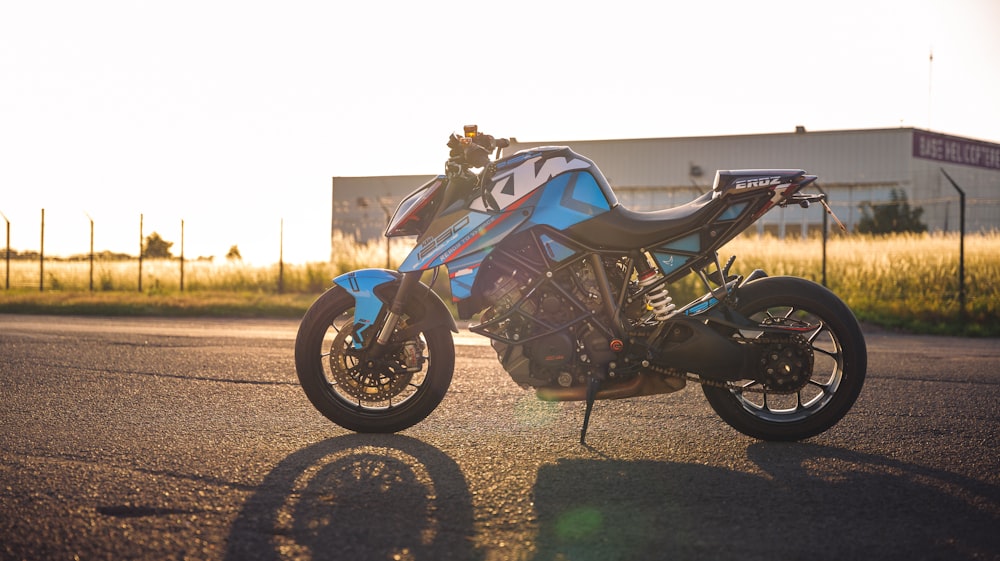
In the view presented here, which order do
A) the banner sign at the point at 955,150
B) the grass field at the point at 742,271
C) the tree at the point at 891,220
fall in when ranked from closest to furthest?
the grass field at the point at 742,271 < the tree at the point at 891,220 < the banner sign at the point at 955,150

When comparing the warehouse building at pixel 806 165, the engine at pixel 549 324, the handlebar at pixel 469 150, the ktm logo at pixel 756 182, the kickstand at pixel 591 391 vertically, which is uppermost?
the warehouse building at pixel 806 165

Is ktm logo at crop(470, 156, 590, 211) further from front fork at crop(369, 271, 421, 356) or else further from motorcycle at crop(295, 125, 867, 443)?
front fork at crop(369, 271, 421, 356)

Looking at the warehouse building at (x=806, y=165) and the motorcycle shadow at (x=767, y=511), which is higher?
the warehouse building at (x=806, y=165)

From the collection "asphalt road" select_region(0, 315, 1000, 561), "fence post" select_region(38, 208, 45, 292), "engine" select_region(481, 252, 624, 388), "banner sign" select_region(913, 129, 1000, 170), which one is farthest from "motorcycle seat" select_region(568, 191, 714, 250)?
"banner sign" select_region(913, 129, 1000, 170)

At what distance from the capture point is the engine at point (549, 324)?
14.0 feet

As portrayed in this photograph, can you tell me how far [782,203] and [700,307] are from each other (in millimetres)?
686

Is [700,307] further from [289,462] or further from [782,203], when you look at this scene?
[289,462]

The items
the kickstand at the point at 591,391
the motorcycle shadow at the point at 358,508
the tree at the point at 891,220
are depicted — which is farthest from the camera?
→ the tree at the point at 891,220

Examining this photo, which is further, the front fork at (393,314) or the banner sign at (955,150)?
the banner sign at (955,150)

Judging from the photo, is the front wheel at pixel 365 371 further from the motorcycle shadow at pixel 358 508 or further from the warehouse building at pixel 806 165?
the warehouse building at pixel 806 165

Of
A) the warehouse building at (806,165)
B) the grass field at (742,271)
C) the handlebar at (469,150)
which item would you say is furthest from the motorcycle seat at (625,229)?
the warehouse building at (806,165)

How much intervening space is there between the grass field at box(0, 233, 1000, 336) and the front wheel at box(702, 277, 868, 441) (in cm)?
890

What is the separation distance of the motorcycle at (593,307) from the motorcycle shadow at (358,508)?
0.62m

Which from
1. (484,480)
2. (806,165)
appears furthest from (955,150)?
(484,480)
